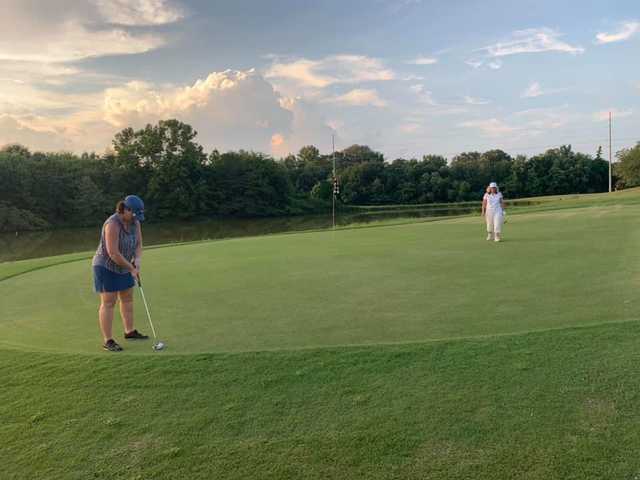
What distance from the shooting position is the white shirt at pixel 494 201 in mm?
14383

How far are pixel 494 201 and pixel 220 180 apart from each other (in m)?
65.7

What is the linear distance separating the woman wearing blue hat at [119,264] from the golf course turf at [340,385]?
321 mm

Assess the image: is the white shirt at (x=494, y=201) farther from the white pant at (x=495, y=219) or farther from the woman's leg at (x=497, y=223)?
the woman's leg at (x=497, y=223)

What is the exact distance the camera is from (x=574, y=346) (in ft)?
15.1

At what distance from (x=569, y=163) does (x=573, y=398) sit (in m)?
90.8

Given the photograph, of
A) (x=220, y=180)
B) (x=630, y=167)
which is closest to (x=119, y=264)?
(x=220, y=180)

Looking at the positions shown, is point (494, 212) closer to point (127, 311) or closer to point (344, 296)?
point (344, 296)

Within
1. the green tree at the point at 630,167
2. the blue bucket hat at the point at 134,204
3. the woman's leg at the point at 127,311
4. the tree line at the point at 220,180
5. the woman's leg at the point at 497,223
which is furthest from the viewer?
the green tree at the point at 630,167

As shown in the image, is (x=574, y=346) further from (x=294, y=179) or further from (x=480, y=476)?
(x=294, y=179)

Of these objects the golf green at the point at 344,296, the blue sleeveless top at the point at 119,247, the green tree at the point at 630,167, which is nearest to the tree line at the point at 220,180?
the green tree at the point at 630,167

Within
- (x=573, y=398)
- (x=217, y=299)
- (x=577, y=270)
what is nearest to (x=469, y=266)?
(x=577, y=270)

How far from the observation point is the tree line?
5869 cm

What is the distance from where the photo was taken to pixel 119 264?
575 centimetres

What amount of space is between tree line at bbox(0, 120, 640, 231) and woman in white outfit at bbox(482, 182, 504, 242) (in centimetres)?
5038
